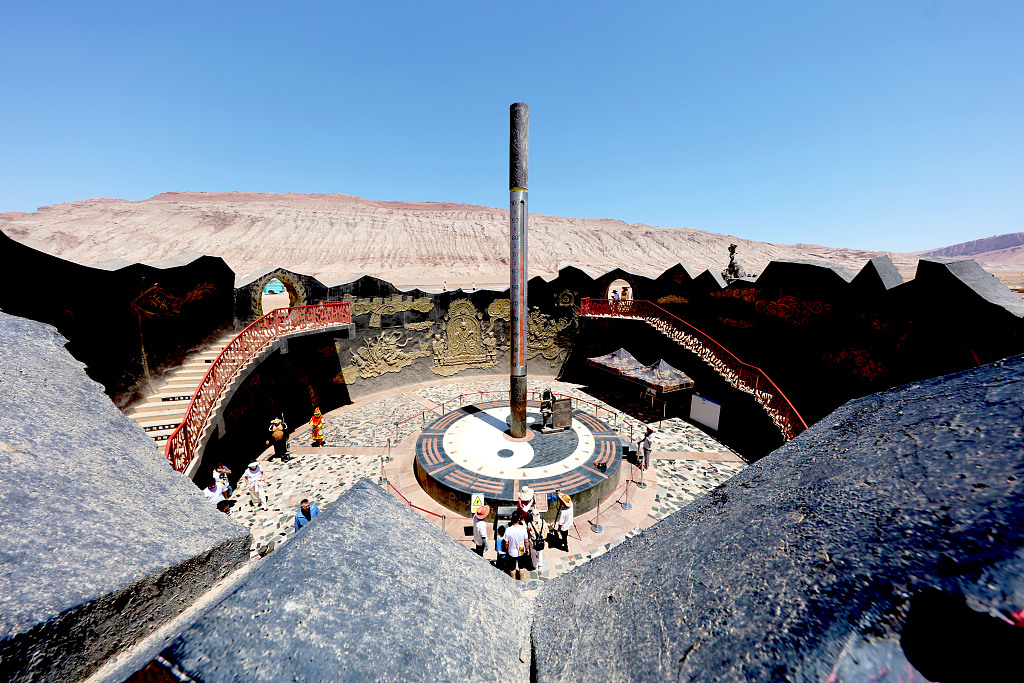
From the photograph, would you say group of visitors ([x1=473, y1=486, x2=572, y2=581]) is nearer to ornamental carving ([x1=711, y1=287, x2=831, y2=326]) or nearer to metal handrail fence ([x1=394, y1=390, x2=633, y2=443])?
metal handrail fence ([x1=394, y1=390, x2=633, y2=443])

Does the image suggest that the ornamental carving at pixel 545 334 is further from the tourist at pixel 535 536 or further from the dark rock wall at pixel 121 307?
the dark rock wall at pixel 121 307

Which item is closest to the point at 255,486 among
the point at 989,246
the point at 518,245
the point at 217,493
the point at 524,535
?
the point at 217,493

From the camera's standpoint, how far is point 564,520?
758cm

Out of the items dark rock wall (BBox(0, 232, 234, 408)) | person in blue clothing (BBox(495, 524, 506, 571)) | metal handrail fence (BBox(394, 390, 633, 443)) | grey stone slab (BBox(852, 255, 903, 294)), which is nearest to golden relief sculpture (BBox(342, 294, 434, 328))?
metal handrail fence (BBox(394, 390, 633, 443))

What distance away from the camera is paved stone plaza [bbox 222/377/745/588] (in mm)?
7713

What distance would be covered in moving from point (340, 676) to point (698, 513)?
4.32 ft

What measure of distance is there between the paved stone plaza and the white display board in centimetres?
45

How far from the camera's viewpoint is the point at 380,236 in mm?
69500

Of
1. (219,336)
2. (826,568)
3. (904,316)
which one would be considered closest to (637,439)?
(904,316)

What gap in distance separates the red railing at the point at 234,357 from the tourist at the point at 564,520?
612cm

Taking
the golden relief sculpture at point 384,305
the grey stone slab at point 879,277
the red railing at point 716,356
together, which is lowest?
the red railing at point 716,356

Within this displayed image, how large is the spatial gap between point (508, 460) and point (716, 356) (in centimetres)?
764

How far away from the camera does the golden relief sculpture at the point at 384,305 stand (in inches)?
601

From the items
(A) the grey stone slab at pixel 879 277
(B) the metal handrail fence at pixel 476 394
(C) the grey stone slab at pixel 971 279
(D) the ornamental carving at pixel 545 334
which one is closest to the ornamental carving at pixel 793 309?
(A) the grey stone slab at pixel 879 277
